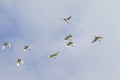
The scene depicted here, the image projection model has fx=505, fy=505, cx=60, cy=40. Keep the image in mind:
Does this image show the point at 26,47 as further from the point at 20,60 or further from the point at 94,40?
the point at 94,40

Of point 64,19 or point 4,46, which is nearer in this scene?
point 64,19

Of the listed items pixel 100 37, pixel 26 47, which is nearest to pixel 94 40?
pixel 100 37

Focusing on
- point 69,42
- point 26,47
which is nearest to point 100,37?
point 69,42

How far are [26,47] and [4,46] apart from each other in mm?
6542

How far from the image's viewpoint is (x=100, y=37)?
143 meters

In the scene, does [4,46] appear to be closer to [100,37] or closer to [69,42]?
[69,42]

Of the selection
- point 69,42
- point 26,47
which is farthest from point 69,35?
point 26,47

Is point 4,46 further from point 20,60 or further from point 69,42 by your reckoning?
point 69,42

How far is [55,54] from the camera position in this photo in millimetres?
144250

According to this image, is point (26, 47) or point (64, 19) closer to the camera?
point (64, 19)

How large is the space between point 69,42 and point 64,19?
1119 cm

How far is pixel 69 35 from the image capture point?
146125 millimetres

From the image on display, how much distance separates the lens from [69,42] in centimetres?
15012

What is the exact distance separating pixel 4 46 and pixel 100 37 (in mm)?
29055
